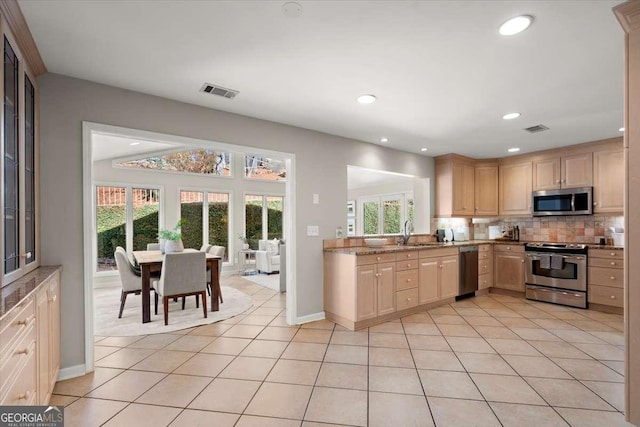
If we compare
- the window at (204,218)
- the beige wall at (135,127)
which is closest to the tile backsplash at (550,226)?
the beige wall at (135,127)

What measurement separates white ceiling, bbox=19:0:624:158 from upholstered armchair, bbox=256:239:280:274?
4491 millimetres

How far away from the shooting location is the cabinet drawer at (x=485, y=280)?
5.26 metres

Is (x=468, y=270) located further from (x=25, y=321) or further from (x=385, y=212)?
(x=25, y=321)

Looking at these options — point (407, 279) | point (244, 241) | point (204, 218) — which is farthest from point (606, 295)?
point (204, 218)

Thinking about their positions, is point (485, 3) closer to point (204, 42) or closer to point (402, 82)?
point (402, 82)

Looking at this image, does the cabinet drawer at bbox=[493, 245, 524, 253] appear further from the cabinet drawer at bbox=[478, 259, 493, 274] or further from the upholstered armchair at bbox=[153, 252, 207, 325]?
the upholstered armchair at bbox=[153, 252, 207, 325]

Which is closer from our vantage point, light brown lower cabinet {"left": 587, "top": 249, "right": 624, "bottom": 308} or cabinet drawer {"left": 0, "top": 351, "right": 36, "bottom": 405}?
cabinet drawer {"left": 0, "top": 351, "right": 36, "bottom": 405}

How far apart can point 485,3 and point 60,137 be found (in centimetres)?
313

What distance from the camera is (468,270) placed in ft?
16.4

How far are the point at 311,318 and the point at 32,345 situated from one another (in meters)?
2.72

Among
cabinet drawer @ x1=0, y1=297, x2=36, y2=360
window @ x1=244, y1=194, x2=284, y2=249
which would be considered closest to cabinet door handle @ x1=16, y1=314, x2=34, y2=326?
cabinet drawer @ x1=0, y1=297, x2=36, y2=360

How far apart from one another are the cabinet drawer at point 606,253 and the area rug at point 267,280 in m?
4.85

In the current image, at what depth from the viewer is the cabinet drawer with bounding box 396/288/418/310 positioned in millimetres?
4039

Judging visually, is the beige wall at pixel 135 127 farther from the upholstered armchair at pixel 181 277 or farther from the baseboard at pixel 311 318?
the upholstered armchair at pixel 181 277
